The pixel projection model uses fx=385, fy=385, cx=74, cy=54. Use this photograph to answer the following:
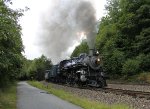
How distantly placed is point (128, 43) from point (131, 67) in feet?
24.5

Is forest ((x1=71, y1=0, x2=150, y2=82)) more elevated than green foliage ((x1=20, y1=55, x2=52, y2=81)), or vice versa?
green foliage ((x1=20, y1=55, x2=52, y2=81))

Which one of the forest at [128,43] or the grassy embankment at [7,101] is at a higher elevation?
the forest at [128,43]

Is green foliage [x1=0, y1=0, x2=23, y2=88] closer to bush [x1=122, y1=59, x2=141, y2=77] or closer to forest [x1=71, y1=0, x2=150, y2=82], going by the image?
forest [x1=71, y1=0, x2=150, y2=82]

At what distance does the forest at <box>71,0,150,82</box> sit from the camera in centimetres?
5378

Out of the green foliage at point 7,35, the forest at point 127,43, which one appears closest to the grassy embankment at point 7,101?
the green foliage at point 7,35

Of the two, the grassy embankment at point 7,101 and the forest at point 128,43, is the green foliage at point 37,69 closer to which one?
the forest at point 128,43

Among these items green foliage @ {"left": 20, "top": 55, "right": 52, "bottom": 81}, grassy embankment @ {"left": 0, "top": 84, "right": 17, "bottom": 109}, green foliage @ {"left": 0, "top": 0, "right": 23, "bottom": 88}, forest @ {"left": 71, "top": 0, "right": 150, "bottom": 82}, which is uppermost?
green foliage @ {"left": 20, "top": 55, "right": 52, "bottom": 81}

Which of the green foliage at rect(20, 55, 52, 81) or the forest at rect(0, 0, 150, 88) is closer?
the forest at rect(0, 0, 150, 88)

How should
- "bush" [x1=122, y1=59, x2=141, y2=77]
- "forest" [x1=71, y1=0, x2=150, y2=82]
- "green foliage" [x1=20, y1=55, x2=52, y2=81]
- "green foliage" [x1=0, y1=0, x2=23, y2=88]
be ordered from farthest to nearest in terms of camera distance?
1. "green foliage" [x1=20, y1=55, x2=52, y2=81]
2. "forest" [x1=71, y1=0, x2=150, y2=82]
3. "bush" [x1=122, y1=59, x2=141, y2=77]
4. "green foliage" [x1=0, y1=0, x2=23, y2=88]

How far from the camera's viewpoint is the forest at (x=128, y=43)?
53.8 metres

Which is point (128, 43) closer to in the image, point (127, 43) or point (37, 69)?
point (127, 43)

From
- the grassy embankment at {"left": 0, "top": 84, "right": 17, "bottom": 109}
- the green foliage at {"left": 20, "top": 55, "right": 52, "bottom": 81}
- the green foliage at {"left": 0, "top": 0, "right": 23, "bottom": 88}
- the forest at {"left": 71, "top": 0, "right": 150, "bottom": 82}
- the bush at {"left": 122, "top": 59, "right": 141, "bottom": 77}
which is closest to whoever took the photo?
the green foliage at {"left": 0, "top": 0, "right": 23, "bottom": 88}

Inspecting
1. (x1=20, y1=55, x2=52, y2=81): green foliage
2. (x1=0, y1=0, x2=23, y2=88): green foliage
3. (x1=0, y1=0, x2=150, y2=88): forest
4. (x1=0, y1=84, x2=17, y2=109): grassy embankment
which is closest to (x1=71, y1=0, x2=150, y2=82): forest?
(x1=0, y1=0, x2=150, y2=88): forest

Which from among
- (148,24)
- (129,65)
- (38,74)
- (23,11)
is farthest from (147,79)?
(38,74)
